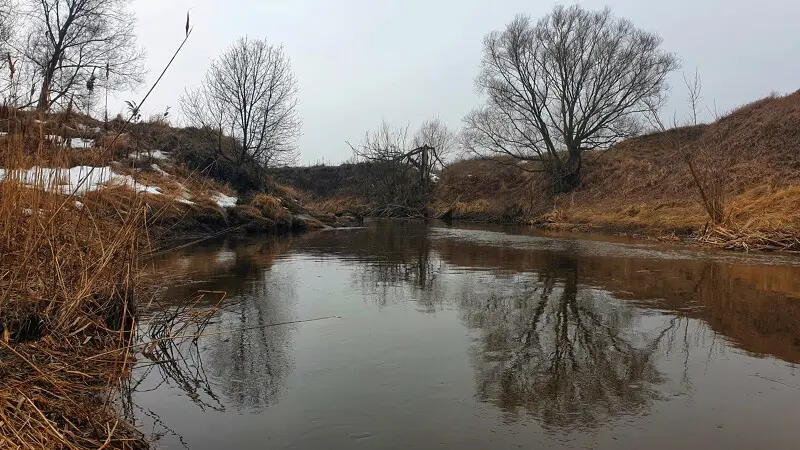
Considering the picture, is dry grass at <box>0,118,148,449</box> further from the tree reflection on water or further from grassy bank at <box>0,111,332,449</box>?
the tree reflection on water

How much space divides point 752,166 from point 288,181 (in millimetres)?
35567

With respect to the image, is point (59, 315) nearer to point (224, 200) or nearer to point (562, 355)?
point (562, 355)

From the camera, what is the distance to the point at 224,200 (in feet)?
61.4

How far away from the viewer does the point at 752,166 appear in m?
20.0

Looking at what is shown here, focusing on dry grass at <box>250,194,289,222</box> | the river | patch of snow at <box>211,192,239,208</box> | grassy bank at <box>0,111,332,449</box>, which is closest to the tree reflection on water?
the river

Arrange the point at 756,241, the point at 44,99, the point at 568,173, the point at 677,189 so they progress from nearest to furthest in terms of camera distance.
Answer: the point at 44,99 → the point at 756,241 → the point at 677,189 → the point at 568,173

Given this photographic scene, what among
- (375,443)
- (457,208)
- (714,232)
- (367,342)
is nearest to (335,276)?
(367,342)

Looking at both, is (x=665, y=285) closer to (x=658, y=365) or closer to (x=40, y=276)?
(x=658, y=365)

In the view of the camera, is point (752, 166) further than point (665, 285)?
Yes

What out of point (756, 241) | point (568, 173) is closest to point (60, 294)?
point (756, 241)

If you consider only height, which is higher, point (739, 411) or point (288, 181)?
point (288, 181)

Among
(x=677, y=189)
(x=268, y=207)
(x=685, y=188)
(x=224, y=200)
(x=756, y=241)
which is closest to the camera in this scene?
(x=756, y=241)

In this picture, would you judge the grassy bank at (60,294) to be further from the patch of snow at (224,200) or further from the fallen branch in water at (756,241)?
the fallen branch in water at (756,241)

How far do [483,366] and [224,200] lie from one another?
16542 millimetres
